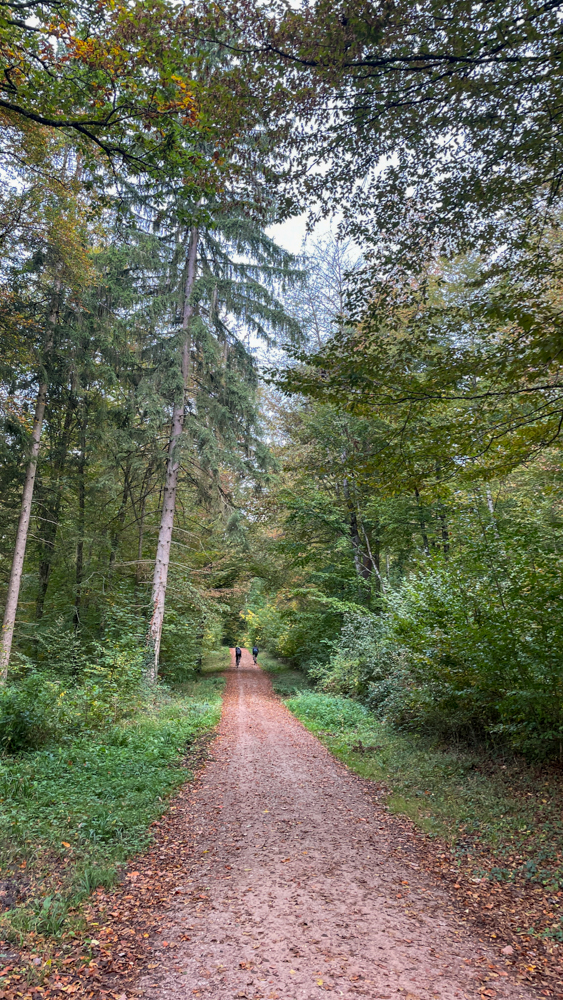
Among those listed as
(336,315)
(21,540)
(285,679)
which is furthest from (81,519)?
(336,315)

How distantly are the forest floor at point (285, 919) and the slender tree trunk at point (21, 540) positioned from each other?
678 centimetres

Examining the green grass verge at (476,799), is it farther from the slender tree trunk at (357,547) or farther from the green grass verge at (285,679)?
the green grass verge at (285,679)

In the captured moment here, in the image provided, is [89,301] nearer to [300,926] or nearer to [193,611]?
[193,611]

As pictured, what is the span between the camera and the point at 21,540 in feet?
37.6

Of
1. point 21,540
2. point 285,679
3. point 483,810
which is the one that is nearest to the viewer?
point 483,810

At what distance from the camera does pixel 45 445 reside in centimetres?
1459

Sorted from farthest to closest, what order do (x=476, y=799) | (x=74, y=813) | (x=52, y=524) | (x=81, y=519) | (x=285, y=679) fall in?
1. (x=285, y=679)
2. (x=52, y=524)
3. (x=81, y=519)
4. (x=476, y=799)
5. (x=74, y=813)

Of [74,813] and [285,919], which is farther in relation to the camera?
[74,813]

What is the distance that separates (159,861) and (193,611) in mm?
11767

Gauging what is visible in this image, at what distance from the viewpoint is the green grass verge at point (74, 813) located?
338 centimetres

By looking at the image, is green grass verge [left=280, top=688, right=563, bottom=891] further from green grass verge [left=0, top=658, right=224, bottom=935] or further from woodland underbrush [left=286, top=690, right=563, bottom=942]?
green grass verge [left=0, top=658, right=224, bottom=935]

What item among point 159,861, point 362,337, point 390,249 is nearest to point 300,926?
point 159,861

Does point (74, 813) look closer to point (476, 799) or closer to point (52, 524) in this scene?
point (476, 799)

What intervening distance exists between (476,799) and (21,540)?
10891 mm
